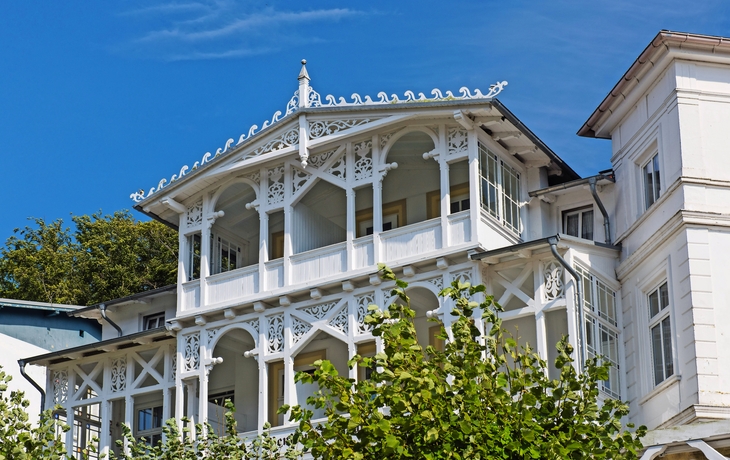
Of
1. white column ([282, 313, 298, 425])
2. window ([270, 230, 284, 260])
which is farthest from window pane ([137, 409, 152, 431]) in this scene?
white column ([282, 313, 298, 425])

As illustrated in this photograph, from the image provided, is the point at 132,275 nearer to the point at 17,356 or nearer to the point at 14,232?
the point at 14,232

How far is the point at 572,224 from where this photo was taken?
27.6 m

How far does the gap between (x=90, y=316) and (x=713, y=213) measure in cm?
1733

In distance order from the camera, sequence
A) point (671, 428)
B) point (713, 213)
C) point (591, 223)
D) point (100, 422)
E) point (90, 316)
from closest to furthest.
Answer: point (671, 428)
point (713, 213)
point (591, 223)
point (100, 422)
point (90, 316)

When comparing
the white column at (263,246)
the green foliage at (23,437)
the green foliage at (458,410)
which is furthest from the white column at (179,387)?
the green foliage at (458,410)

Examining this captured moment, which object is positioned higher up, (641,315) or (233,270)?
(233,270)

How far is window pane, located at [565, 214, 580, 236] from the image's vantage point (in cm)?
2752

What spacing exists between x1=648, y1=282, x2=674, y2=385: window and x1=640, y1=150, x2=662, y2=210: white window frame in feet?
5.88

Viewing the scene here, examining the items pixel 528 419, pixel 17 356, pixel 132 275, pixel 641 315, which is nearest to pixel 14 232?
pixel 132 275

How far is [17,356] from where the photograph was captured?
119 ft

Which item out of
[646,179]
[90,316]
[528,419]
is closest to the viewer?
[528,419]

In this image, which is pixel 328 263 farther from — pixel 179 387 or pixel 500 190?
pixel 179 387

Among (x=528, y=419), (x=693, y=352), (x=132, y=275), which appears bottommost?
(x=528, y=419)

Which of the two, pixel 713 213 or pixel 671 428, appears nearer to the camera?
pixel 671 428
